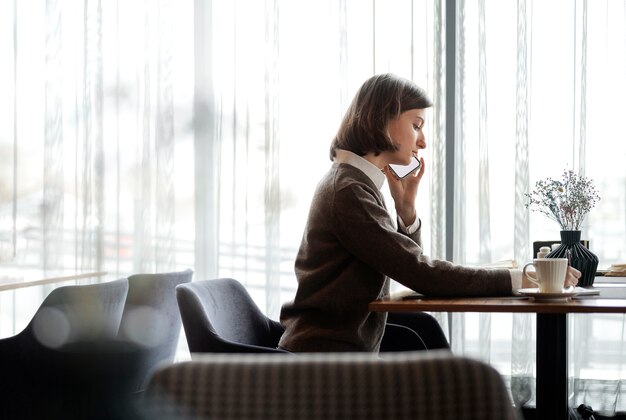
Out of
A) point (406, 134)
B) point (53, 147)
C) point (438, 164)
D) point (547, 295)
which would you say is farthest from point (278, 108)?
point (547, 295)

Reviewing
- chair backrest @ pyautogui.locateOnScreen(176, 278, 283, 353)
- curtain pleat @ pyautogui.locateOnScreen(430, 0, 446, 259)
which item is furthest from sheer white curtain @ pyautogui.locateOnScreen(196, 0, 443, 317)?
chair backrest @ pyautogui.locateOnScreen(176, 278, 283, 353)

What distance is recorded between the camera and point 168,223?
12.5ft

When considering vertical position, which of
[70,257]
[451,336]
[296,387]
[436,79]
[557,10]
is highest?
[557,10]

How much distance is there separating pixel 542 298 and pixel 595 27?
1.95 meters

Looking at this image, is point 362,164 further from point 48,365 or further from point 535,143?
point 535,143

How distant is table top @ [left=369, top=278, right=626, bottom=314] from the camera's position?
1.67 m

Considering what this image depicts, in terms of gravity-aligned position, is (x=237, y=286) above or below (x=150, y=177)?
below

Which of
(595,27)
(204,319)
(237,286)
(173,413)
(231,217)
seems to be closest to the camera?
(173,413)

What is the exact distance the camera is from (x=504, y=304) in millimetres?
1730

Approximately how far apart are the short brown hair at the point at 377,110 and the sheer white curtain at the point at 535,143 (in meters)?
1.36

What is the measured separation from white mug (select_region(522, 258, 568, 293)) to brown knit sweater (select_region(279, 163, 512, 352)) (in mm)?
132

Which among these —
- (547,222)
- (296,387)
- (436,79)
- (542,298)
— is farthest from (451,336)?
(296,387)

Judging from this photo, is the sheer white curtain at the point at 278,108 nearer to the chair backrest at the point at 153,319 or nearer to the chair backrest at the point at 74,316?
the chair backrest at the point at 153,319

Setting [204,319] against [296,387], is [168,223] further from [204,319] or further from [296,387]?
[296,387]
